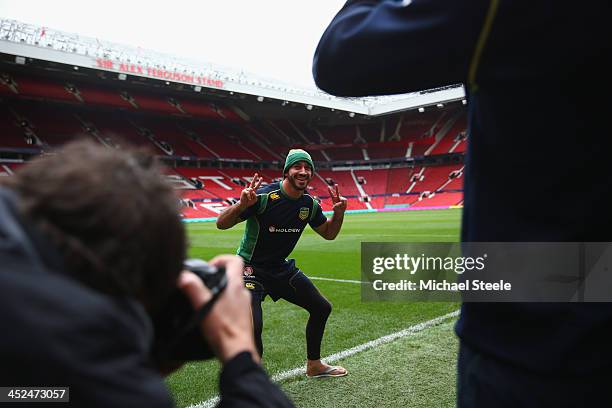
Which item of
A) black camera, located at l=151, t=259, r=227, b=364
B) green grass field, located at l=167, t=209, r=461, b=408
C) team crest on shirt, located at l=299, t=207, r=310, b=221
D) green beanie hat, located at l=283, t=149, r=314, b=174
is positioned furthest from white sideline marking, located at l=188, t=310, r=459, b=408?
black camera, located at l=151, t=259, r=227, b=364

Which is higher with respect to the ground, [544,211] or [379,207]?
[379,207]

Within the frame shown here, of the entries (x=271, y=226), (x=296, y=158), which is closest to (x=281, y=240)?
(x=271, y=226)

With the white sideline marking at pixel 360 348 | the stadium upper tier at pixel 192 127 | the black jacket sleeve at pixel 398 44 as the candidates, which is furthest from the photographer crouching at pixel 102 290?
the stadium upper tier at pixel 192 127

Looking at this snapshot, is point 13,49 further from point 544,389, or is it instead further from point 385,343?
point 544,389

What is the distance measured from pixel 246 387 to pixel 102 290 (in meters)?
0.32

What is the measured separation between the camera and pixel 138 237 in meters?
0.68

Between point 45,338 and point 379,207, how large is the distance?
41.9m

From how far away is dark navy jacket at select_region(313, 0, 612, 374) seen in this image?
2.63 feet

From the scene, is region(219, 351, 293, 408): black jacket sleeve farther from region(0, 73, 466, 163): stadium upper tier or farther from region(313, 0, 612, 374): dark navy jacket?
region(0, 73, 466, 163): stadium upper tier

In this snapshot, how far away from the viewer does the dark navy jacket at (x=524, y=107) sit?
80 centimetres

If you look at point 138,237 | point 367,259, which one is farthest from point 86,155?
point 367,259

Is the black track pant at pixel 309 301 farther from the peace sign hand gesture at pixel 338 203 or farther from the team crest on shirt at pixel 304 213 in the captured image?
the peace sign hand gesture at pixel 338 203

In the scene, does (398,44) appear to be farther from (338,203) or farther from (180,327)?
(338,203)

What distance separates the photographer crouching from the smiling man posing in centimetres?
318
